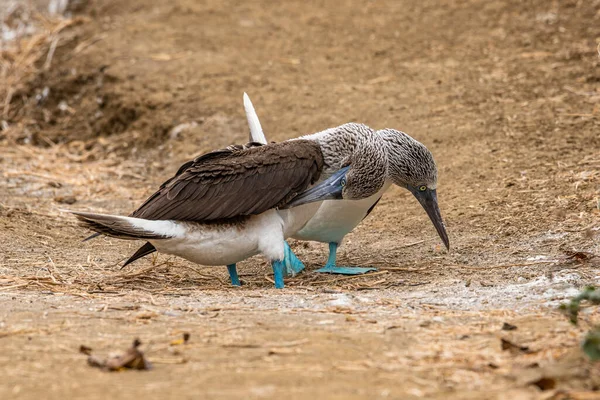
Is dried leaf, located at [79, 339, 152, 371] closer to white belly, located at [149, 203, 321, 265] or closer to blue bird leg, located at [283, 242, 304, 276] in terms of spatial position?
white belly, located at [149, 203, 321, 265]

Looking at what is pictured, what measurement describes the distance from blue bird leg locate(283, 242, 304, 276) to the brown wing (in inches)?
23.9

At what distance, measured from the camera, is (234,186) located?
20.1 ft

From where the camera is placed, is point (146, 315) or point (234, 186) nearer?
point (146, 315)

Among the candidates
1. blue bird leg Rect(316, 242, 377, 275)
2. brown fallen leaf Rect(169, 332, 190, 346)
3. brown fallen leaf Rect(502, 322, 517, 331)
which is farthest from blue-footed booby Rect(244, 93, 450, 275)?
brown fallen leaf Rect(169, 332, 190, 346)

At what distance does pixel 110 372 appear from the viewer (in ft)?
12.1

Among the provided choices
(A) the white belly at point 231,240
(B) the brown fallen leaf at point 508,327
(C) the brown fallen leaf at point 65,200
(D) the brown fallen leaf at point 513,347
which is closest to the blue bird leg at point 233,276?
(A) the white belly at point 231,240

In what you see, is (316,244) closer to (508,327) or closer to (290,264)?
(290,264)

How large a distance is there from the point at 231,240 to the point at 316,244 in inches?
80.6

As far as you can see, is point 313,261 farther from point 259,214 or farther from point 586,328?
point 586,328

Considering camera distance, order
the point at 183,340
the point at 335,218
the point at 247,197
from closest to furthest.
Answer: the point at 183,340 → the point at 247,197 → the point at 335,218

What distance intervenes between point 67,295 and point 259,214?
1.45 meters

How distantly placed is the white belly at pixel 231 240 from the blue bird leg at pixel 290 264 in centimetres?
41

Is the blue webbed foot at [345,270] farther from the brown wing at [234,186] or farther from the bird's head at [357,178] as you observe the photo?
the brown wing at [234,186]

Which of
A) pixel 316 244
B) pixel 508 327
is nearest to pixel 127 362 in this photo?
pixel 508 327
